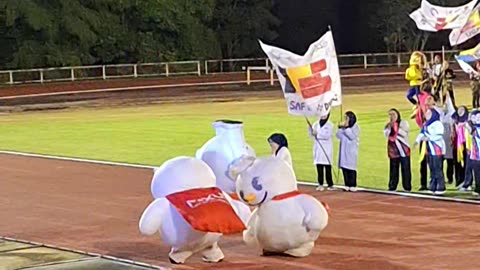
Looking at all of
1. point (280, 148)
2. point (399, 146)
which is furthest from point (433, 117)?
point (280, 148)

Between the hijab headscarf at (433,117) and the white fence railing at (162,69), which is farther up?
the hijab headscarf at (433,117)

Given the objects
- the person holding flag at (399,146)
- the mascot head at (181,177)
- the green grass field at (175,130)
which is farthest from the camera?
the green grass field at (175,130)

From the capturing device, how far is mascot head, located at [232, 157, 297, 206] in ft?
35.0

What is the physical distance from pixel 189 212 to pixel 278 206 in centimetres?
98

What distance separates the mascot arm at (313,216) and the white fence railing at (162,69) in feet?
124

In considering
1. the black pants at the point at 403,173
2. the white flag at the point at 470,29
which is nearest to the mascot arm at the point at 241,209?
the black pants at the point at 403,173

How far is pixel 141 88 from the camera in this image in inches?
1869

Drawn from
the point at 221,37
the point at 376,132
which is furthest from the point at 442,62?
the point at 221,37

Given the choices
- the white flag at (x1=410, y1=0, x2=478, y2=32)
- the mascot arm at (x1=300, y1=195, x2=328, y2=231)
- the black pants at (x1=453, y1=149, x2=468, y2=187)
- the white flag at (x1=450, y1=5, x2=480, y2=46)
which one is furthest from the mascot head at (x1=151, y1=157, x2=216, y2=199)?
the white flag at (x1=450, y1=5, x2=480, y2=46)

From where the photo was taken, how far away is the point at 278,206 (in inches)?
420

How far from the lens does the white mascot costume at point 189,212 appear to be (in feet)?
33.9

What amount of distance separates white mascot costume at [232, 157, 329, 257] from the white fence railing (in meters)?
37.9

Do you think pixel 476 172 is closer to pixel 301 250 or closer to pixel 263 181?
pixel 301 250

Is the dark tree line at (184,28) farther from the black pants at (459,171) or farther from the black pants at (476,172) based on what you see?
the black pants at (476,172)
